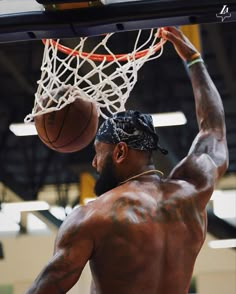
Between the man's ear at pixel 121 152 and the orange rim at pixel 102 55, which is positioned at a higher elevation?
the orange rim at pixel 102 55

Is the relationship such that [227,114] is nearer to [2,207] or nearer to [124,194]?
[2,207]

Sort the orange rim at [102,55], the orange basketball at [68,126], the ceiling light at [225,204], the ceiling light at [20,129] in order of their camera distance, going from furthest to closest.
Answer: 1. the ceiling light at [225,204]
2. the ceiling light at [20,129]
3. the orange rim at [102,55]
4. the orange basketball at [68,126]

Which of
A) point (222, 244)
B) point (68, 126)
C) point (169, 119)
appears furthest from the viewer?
point (222, 244)

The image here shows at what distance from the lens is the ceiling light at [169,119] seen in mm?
8560

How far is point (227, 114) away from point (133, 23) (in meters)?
6.60

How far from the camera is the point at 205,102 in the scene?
2.78 metres

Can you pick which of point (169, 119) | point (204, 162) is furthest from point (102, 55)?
point (169, 119)

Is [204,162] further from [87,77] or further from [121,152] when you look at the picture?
[87,77]

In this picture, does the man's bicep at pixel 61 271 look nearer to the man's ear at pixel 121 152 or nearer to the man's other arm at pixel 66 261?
the man's other arm at pixel 66 261

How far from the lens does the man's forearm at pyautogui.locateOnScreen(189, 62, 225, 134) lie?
8.98 feet

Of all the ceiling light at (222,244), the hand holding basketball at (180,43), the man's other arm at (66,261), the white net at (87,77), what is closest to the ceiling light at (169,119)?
the ceiling light at (222,244)

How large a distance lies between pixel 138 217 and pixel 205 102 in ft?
2.11

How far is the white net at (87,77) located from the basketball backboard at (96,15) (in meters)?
0.30

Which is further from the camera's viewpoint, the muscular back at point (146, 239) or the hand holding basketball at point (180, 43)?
the hand holding basketball at point (180, 43)
